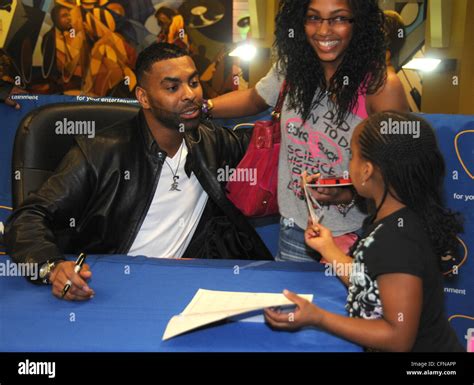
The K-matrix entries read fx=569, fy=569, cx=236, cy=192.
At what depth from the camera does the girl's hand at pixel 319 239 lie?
1592 mm

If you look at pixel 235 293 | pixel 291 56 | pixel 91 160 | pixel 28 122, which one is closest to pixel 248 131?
pixel 291 56

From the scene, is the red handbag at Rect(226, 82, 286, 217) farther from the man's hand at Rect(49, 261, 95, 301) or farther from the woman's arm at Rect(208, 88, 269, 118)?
→ the man's hand at Rect(49, 261, 95, 301)

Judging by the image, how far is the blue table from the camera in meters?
1.21

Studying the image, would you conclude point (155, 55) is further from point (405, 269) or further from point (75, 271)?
point (405, 269)

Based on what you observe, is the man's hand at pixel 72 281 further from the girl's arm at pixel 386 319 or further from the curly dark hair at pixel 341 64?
the curly dark hair at pixel 341 64

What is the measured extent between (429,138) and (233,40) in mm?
5747

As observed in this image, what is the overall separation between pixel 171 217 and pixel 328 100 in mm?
738

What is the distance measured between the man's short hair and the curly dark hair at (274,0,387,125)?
0.41 meters

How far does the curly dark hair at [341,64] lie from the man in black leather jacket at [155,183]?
398 millimetres

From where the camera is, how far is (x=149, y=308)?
54.6 inches

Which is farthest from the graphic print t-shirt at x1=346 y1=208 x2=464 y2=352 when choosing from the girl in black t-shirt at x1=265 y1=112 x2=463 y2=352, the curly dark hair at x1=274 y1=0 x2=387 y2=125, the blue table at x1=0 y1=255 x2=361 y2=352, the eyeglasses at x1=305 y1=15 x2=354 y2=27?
the eyeglasses at x1=305 y1=15 x2=354 y2=27

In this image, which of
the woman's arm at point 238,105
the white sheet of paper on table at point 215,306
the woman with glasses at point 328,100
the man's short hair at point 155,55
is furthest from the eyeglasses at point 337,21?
the white sheet of paper on table at point 215,306

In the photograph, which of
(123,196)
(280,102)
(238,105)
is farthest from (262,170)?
(123,196)
